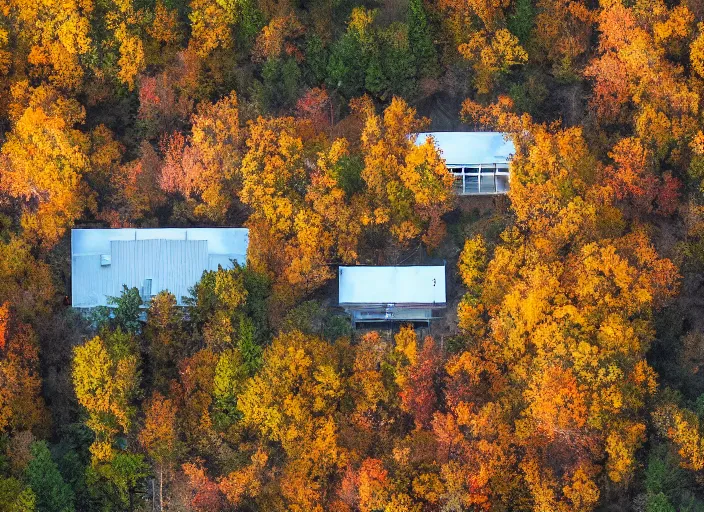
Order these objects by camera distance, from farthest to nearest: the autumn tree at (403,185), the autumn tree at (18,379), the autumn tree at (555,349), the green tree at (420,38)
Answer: the green tree at (420,38) → the autumn tree at (403,185) → the autumn tree at (18,379) → the autumn tree at (555,349)

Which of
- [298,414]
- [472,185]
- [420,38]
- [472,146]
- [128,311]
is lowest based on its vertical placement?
[298,414]

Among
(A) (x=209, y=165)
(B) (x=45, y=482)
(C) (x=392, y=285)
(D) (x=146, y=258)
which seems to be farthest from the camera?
(D) (x=146, y=258)

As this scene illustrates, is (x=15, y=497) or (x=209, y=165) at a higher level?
(x=209, y=165)

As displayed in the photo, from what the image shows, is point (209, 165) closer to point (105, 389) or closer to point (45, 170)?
point (45, 170)

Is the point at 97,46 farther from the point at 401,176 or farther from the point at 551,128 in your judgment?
the point at 551,128

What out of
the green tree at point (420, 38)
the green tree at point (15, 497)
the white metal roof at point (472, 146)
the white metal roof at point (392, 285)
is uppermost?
the green tree at point (420, 38)

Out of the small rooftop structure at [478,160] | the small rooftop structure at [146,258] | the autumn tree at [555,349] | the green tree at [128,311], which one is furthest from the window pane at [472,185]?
the green tree at [128,311]

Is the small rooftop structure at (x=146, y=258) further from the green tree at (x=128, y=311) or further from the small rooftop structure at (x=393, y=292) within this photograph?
the small rooftop structure at (x=393, y=292)

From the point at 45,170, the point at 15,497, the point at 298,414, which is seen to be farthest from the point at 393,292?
the point at 15,497
